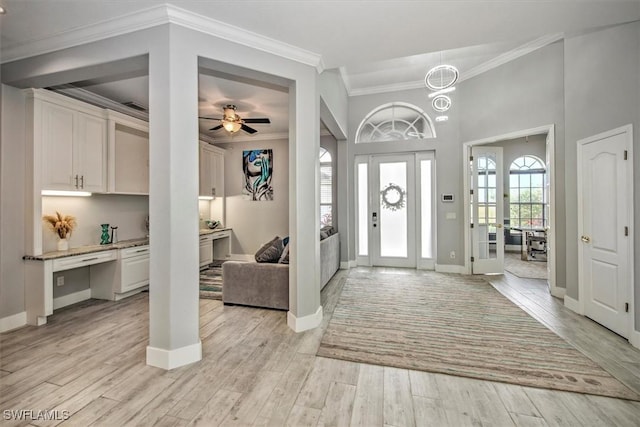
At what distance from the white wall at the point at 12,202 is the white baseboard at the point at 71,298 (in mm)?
521

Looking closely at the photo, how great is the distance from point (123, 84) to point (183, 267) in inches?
120

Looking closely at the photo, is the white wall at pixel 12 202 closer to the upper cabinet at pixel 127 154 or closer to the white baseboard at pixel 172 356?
the upper cabinet at pixel 127 154

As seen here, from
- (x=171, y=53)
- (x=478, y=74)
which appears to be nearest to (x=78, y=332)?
(x=171, y=53)

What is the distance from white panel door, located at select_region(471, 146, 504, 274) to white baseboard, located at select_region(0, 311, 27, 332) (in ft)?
21.1

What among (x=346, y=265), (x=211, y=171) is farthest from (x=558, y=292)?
(x=211, y=171)

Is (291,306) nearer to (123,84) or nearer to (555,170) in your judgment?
(123,84)

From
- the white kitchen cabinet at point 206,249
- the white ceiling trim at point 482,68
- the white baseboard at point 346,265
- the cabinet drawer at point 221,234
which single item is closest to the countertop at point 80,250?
the white kitchen cabinet at point 206,249

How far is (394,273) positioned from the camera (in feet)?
16.8

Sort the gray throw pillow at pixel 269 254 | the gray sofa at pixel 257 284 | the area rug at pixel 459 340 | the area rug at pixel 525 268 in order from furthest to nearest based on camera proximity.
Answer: the area rug at pixel 525 268 → the gray throw pillow at pixel 269 254 → the gray sofa at pixel 257 284 → the area rug at pixel 459 340

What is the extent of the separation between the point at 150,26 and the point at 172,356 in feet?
8.93

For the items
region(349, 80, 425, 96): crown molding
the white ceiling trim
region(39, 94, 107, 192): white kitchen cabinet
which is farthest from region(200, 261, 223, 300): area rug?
region(349, 80, 425, 96): crown molding

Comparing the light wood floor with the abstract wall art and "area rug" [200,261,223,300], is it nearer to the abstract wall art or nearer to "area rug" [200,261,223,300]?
"area rug" [200,261,223,300]

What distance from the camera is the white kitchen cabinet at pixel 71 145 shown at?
309cm

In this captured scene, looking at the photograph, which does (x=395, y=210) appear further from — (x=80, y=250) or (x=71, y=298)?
(x=71, y=298)
